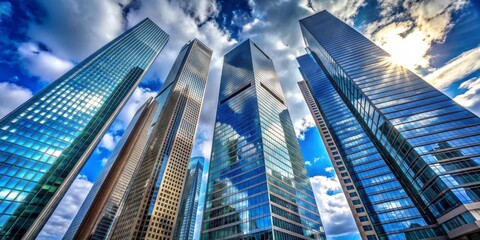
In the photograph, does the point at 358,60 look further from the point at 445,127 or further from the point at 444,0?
the point at 445,127

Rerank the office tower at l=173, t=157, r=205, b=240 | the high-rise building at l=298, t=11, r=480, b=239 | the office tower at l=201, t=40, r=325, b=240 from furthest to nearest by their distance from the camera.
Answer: the office tower at l=173, t=157, r=205, b=240 → the office tower at l=201, t=40, r=325, b=240 → the high-rise building at l=298, t=11, r=480, b=239

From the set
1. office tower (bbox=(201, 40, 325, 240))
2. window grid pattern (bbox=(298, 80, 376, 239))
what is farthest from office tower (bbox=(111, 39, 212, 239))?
window grid pattern (bbox=(298, 80, 376, 239))

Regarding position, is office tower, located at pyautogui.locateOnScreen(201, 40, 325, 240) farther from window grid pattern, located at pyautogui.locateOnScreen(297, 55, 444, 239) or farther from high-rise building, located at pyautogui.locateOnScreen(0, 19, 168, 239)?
high-rise building, located at pyautogui.locateOnScreen(0, 19, 168, 239)

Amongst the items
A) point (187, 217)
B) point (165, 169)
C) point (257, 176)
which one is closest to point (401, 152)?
point (257, 176)

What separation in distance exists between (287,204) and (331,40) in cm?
9140

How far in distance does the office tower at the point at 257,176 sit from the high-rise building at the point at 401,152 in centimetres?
1884

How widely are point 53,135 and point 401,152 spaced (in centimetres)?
9607

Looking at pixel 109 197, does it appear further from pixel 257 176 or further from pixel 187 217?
pixel 257 176

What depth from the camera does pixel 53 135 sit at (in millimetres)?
52250

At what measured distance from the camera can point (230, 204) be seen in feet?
207

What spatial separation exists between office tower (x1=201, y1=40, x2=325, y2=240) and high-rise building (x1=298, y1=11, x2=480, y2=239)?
742 inches

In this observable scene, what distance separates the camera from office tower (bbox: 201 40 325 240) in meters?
55.4

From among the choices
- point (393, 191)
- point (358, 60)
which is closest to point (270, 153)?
point (393, 191)

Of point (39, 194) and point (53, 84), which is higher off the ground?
point (53, 84)
